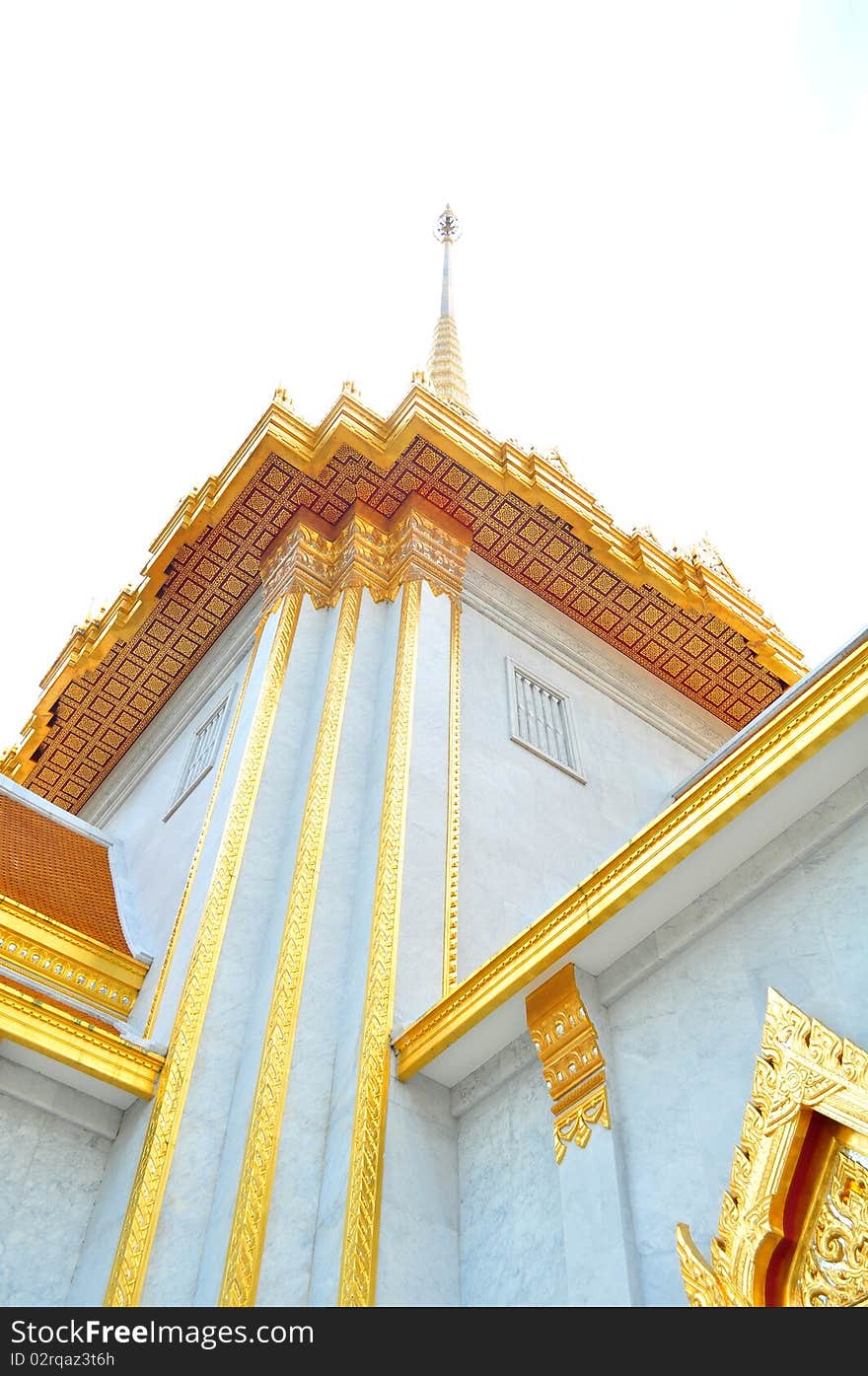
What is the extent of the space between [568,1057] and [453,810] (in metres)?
1.91

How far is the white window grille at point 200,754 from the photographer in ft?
22.8

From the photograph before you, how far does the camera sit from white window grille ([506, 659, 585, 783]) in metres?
6.63

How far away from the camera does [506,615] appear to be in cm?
754

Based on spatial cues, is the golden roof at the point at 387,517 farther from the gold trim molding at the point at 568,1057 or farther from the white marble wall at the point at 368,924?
the gold trim molding at the point at 568,1057

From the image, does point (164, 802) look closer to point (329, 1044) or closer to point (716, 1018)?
point (329, 1044)

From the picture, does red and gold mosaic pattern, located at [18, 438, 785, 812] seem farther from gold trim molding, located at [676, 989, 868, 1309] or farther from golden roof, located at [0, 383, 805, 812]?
gold trim molding, located at [676, 989, 868, 1309]

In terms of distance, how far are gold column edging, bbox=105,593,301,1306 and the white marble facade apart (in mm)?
54

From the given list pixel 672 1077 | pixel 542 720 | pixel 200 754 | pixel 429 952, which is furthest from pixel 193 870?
pixel 672 1077

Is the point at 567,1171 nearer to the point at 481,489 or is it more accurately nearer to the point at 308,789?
the point at 308,789

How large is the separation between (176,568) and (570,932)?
4954mm

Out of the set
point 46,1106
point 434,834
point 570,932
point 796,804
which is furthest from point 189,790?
point 796,804

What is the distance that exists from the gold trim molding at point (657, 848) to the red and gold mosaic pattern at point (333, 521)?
3992 millimetres

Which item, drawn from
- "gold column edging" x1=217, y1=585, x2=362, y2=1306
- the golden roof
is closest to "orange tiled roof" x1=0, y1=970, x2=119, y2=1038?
"gold column edging" x1=217, y1=585, x2=362, y2=1306

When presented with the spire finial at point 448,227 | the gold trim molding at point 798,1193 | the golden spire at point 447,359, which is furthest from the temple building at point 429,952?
the spire finial at point 448,227
